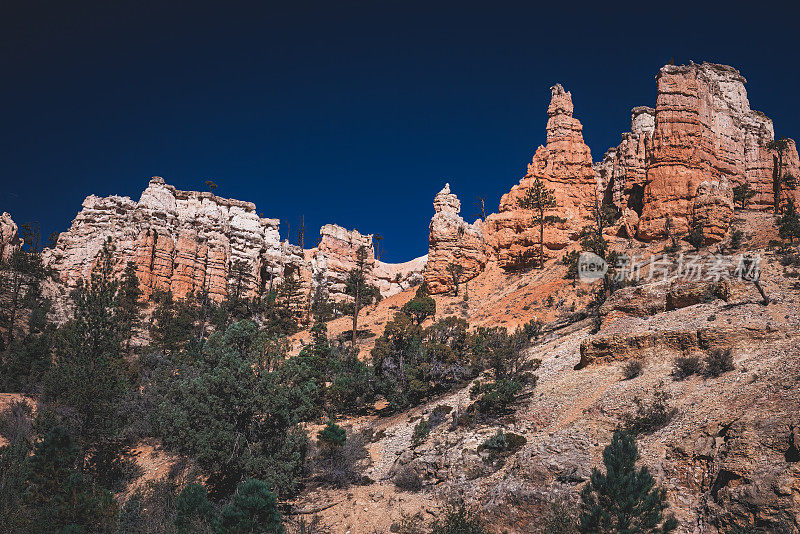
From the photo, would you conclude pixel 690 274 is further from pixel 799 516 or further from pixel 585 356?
pixel 799 516

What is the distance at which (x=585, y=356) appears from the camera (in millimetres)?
20562

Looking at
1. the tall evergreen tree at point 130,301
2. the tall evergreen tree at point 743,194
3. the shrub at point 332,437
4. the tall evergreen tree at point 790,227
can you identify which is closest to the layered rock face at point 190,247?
the tall evergreen tree at point 130,301

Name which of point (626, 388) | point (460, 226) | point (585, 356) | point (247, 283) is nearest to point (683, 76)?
point (460, 226)

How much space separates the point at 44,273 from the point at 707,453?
5984 centimetres

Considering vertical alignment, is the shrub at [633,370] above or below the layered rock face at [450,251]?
below

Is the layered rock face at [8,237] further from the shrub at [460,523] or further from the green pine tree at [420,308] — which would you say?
the shrub at [460,523]

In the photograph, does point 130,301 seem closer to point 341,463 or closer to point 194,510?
point 341,463

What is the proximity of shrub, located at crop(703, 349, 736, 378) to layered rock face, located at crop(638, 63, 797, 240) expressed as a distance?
30.5 m

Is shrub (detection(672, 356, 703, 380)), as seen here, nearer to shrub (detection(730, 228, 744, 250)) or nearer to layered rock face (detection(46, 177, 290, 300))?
shrub (detection(730, 228, 744, 250))

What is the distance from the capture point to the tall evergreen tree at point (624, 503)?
10.2 m

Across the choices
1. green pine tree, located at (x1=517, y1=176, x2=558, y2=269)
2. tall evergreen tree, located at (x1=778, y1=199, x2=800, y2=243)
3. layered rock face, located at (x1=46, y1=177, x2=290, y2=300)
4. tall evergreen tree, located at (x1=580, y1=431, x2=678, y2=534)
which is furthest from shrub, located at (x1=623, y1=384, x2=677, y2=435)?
layered rock face, located at (x1=46, y1=177, x2=290, y2=300)

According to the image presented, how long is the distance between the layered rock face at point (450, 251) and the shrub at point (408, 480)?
36.2m

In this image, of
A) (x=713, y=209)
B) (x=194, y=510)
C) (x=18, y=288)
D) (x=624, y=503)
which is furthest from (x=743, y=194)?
(x=18, y=288)

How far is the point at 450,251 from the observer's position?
180 ft
